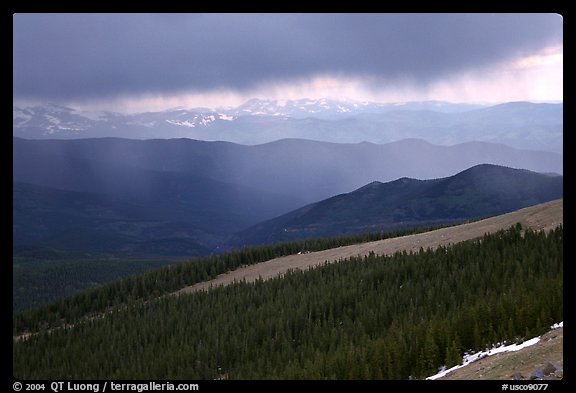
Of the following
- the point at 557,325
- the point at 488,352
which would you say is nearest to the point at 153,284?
the point at 488,352

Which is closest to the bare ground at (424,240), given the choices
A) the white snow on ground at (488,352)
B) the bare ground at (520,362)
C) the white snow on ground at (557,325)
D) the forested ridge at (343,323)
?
the forested ridge at (343,323)

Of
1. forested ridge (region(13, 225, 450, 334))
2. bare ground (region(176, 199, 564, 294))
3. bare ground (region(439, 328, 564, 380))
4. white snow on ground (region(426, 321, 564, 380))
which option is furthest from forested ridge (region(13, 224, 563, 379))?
forested ridge (region(13, 225, 450, 334))

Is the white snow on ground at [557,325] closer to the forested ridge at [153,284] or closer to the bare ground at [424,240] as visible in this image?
the bare ground at [424,240]

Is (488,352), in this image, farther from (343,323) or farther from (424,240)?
(424,240)

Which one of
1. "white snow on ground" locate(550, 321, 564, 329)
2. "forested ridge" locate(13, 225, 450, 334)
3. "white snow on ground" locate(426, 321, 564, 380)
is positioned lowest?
"forested ridge" locate(13, 225, 450, 334)

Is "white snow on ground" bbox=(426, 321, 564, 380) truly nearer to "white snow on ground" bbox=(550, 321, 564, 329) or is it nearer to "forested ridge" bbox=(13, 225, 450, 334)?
"white snow on ground" bbox=(550, 321, 564, 329)
